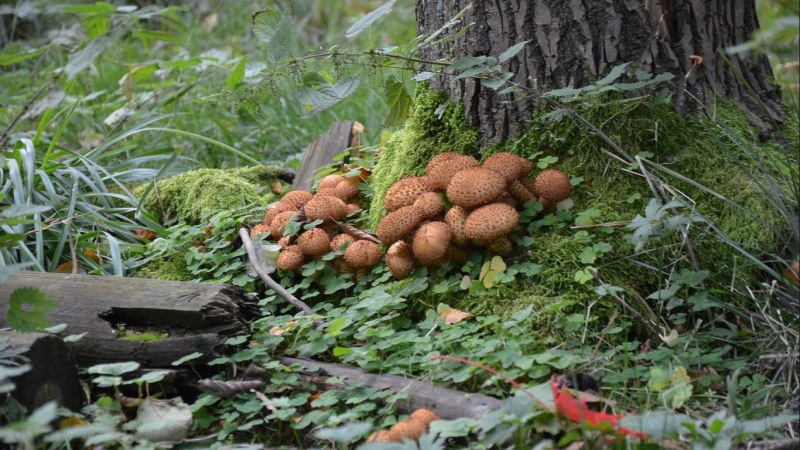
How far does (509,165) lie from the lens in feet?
9.86

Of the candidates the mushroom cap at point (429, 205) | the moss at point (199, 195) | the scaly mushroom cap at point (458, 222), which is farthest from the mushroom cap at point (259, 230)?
the scaly mushroom cap at point (458, 222)

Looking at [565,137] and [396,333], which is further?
[565,137]

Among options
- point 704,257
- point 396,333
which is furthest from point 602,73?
point 396,333

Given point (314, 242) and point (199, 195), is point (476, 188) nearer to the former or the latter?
point (314, 242)

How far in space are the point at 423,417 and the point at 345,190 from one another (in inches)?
63.2

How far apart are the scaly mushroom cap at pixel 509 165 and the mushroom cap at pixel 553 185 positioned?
0.23 feet

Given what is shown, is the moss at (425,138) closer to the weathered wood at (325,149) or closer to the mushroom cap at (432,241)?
the mushroom cap at (432,241)

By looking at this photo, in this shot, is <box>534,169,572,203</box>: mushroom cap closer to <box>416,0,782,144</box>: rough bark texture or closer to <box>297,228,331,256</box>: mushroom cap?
<box>416,0,782,144</box>: rough bark texture

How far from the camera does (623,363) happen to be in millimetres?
2566

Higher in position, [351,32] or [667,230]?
[351,32]

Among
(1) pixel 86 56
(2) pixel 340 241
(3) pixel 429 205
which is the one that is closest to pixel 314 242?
Result: (2) pixel 340 241

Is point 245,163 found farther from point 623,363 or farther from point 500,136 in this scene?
point 623,363

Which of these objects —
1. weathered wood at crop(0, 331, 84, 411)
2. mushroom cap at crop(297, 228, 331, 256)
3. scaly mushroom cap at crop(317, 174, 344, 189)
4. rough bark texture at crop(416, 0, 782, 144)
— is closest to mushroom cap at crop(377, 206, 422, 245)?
mushroom cap at crop(297, 228, 331, 256)

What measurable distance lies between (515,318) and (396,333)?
0.47 m
